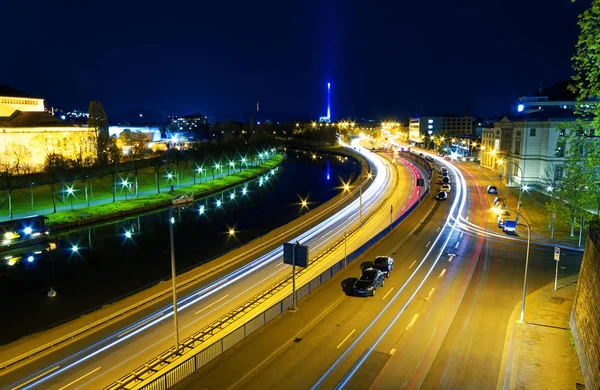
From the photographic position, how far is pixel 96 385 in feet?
49.6

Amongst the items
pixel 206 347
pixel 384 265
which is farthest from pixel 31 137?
pixel 206 347

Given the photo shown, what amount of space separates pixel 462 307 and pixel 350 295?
5.36 meters

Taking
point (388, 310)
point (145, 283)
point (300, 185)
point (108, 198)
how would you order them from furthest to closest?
point (300, 185) < point (108, 198) < point (145, 283) < point (388, 310)

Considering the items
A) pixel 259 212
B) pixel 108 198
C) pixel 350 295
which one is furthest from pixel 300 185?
pixel 350 295

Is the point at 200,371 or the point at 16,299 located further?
the point at 16,299

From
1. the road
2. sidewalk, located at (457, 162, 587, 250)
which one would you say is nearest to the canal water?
the road

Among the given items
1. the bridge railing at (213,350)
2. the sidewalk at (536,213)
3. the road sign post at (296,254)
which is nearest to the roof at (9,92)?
the bridge railing at (213,350)

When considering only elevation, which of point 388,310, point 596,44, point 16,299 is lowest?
point 16,299

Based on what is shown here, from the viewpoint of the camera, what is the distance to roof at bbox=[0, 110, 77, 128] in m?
74.4

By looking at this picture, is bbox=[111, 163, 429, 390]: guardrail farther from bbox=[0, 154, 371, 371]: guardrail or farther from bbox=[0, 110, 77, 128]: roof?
bbox=[0, 110, 77, 128]: roof

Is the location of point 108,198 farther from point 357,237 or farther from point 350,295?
point 350,295

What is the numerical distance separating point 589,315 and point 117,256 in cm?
3249

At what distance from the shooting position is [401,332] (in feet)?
58.4

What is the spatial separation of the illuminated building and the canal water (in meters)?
25.9
